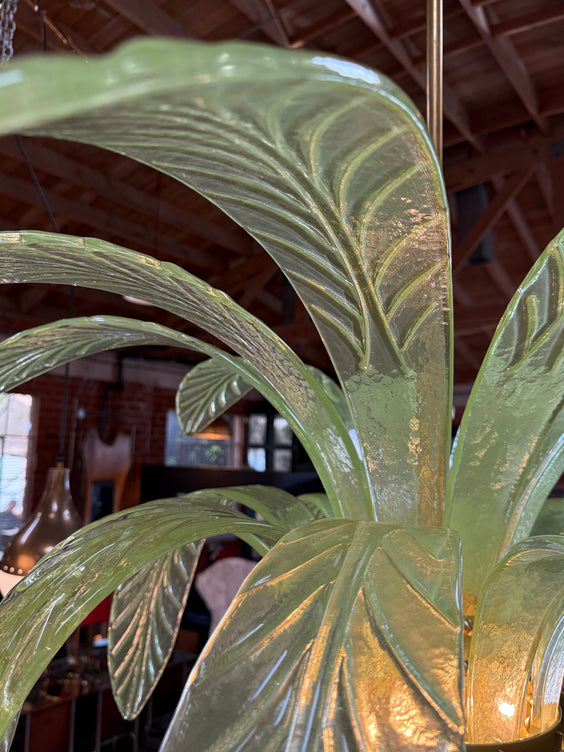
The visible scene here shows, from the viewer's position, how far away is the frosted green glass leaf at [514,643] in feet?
0.98

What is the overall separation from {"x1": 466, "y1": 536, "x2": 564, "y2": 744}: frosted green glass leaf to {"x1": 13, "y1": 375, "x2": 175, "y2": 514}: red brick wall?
5723mm

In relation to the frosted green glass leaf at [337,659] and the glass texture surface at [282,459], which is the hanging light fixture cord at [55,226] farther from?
the glass texture surface at [282,459]

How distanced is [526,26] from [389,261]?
12.4ft

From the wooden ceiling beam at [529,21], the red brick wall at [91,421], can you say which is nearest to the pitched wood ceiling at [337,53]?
the wooden ceiling beam at [529,21]

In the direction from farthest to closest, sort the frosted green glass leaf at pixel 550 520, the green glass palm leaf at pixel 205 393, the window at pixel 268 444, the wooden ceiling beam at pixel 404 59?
the window at pixel 268 444, the wooden ceiling beam at pixel 404 59, the green glass palm leaf at pixel 205 393, the frosted green glass leaf at pixel 550 520

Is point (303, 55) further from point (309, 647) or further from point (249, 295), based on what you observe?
point (249, 295)

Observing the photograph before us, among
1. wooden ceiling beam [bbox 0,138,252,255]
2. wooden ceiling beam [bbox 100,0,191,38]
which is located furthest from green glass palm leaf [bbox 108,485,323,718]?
wooden ceiling beam [bbox 0,138,252,255]

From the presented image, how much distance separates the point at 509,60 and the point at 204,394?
4.00m

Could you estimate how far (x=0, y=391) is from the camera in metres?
0.47

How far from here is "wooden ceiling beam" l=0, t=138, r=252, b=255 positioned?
14.1 feet

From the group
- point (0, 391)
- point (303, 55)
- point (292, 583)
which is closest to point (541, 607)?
point (292, 583)

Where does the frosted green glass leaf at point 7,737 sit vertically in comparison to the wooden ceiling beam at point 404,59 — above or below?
below

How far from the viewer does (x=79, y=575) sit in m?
0.32

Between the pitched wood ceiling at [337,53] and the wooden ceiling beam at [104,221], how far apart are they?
0.01 metres
